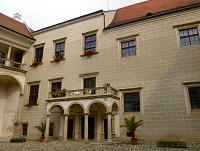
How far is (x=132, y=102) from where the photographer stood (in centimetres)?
1429

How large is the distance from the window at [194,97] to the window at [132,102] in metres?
3.53

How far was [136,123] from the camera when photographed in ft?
41.4

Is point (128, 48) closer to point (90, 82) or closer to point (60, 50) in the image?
point (90, 82)

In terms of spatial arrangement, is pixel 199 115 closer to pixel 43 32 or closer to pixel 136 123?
pixel 136 123

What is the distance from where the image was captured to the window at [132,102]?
14.1 meters

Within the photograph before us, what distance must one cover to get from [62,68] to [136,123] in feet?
28.9

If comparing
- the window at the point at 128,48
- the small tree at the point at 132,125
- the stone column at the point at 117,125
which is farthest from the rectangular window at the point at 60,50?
the small tree at the point at 132,125

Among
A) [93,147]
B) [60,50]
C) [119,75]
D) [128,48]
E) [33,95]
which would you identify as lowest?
[93,147]

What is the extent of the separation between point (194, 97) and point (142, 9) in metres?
9.42

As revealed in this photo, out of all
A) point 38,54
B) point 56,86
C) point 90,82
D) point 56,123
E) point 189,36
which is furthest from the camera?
point 38,54

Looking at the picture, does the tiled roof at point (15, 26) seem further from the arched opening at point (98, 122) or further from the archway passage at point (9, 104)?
the arched opening at point (98, 122)

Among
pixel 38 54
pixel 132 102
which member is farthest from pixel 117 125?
pixel 38 54

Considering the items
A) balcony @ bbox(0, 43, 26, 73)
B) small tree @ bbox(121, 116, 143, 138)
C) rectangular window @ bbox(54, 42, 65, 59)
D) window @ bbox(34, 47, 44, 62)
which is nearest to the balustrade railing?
small tree @ bbox(121, 116, 143, 138)

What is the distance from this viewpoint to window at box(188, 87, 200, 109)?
40.5ft
